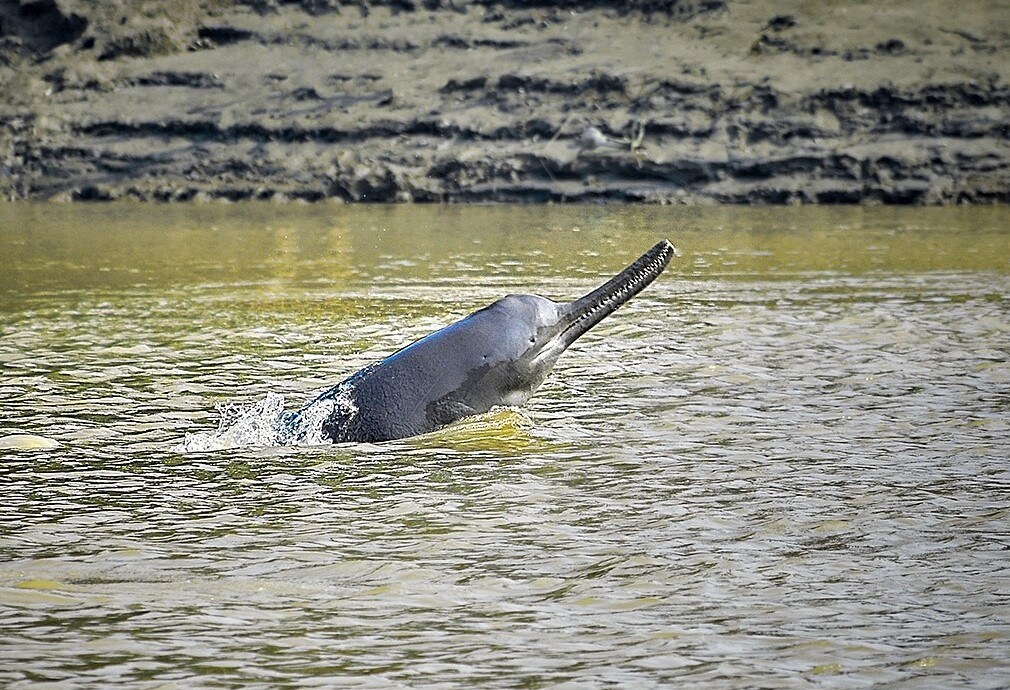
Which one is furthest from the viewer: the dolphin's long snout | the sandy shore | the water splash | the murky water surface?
the sandy shore

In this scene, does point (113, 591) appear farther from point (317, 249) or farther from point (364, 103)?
point (364, 103)

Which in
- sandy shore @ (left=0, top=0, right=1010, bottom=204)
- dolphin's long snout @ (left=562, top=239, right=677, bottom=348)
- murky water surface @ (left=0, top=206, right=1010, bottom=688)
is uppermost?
sandy shore @ (left=0, top=0, right=1010, bottom=204)

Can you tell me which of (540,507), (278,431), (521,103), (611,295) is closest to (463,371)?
(278,431)

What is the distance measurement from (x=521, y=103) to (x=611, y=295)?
17946mm

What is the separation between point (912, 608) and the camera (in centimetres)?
457

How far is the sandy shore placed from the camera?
2384 cm

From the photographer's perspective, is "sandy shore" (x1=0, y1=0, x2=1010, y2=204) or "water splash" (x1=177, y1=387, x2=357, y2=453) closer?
"water splash" (x1=177, y1=387, x2=357, y2=453)

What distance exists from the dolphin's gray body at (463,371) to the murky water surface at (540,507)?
0.15m

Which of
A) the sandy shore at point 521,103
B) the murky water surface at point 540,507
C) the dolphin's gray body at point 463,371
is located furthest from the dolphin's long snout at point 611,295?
the sandy shore at point 521,103

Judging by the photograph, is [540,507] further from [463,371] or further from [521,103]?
[521,103]

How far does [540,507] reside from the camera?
580cm

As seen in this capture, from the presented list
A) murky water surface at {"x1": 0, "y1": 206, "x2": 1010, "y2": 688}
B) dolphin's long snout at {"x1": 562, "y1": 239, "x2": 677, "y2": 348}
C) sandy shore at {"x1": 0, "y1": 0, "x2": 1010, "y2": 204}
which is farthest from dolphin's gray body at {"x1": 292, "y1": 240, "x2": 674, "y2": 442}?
sandy shore at {"x1": 0, "y1": 0, "x2": 1010, "y2": 204}

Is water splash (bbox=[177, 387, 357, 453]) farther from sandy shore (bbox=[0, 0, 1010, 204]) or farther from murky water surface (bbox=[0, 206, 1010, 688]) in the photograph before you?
sandy shore (bbox=[0, 0, 1010, 204])

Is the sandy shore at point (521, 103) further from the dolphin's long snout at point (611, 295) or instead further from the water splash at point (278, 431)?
the water splash at point (278, 431)
